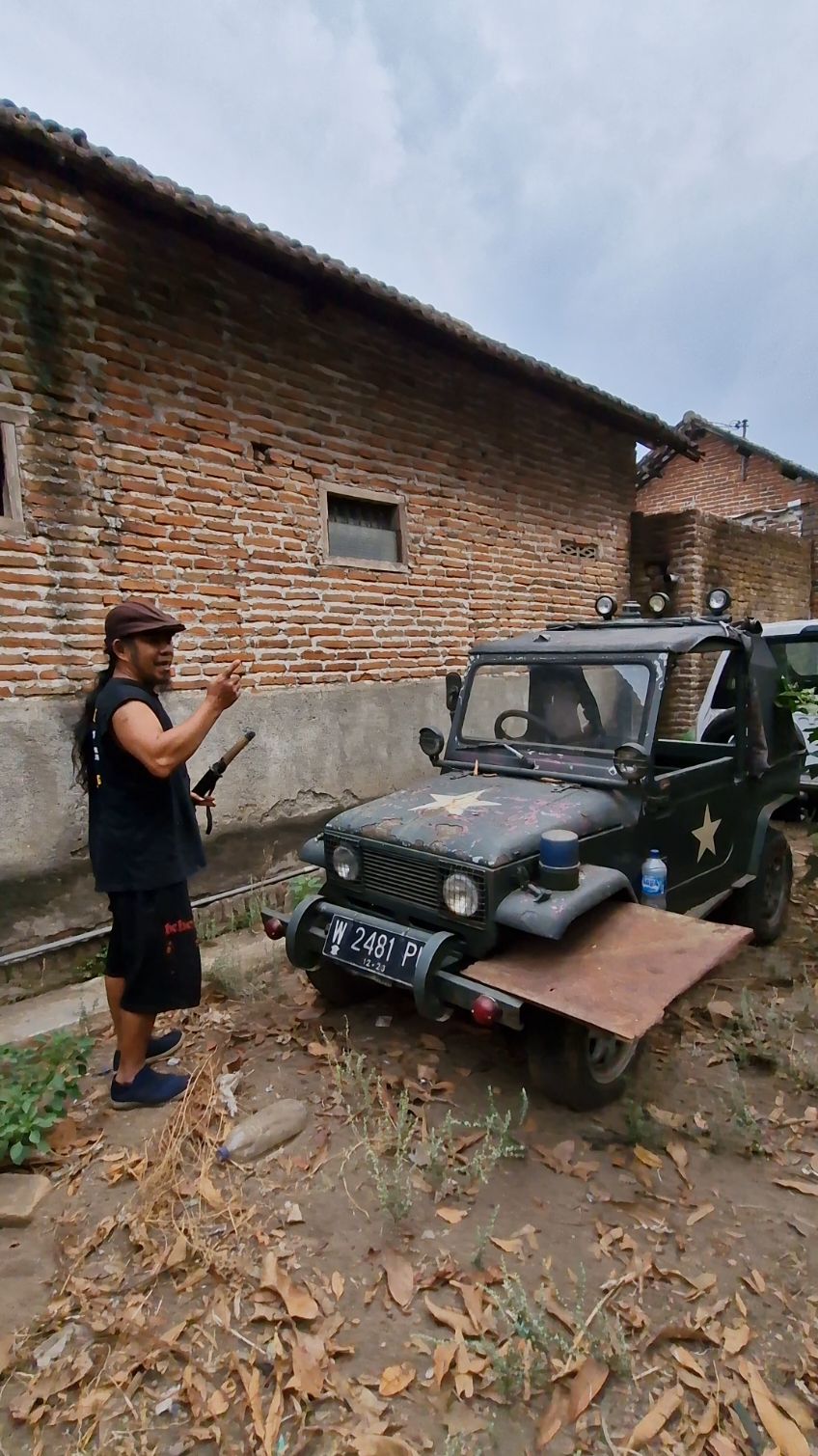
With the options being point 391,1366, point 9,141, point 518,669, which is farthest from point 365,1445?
point 9,141

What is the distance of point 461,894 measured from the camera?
9.82 ft

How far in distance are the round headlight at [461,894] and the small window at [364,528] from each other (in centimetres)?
372

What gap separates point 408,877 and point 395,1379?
1668 mm

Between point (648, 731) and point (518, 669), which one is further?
point (518, 669)

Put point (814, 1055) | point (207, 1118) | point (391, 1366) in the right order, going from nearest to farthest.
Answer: point (391, 1366) < point (207, 1118) < point (814, 1055)

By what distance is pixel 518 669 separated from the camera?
4215 mm

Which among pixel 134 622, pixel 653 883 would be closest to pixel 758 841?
pixel 653 883

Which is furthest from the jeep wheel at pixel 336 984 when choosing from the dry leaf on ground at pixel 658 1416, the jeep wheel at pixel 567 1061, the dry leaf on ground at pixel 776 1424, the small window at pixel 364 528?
the small window at pixel 364 528

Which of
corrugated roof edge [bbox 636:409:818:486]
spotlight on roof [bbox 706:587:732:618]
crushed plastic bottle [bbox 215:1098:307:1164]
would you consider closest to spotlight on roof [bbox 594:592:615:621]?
spotlight on roof [bbox 706:587:732:618]

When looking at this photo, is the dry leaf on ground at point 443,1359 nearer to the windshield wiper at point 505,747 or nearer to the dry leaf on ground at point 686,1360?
the dry leaf on ground at point 686,1360

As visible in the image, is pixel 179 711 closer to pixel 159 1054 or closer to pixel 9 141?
pixel 159 1054

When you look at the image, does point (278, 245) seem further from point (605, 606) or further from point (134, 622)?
point (134, 622)

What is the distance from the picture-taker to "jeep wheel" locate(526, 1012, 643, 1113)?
2889 mm

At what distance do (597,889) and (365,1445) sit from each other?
186 cm
